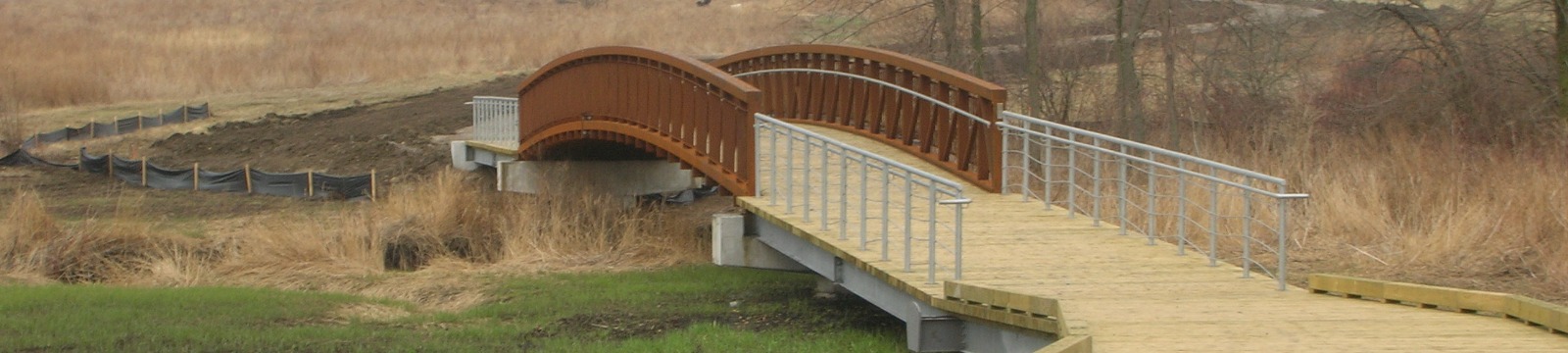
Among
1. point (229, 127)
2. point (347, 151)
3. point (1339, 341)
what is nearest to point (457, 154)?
point (347, 151)

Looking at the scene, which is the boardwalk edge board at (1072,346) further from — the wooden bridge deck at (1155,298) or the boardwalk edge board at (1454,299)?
the boardwalk edge board at (1454,299)

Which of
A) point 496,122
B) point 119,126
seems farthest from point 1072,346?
point 119,126

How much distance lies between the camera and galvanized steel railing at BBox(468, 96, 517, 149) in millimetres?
33312

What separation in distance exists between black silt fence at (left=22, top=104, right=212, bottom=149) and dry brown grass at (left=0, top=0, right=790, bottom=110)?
12.1ft

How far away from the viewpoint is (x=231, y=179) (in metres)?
34.7

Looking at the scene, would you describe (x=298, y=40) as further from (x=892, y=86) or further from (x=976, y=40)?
(x=892, y=86)

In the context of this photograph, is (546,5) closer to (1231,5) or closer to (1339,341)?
(1231,5)

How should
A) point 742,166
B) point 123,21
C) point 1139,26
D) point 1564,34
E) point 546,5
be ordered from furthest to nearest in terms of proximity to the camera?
point 546,5 < point 123,21 < point 1139,26 < point 1564,34 < point 742,166

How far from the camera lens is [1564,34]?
2558 cm

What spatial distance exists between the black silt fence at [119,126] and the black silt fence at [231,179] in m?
4.63

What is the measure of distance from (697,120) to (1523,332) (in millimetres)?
11319

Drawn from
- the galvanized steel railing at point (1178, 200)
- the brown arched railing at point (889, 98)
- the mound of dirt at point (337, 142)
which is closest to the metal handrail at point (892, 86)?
the brown arched railing at point (889, 98)

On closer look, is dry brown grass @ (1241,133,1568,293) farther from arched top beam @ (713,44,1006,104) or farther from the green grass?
the green grass

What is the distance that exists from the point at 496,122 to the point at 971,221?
19.8m
